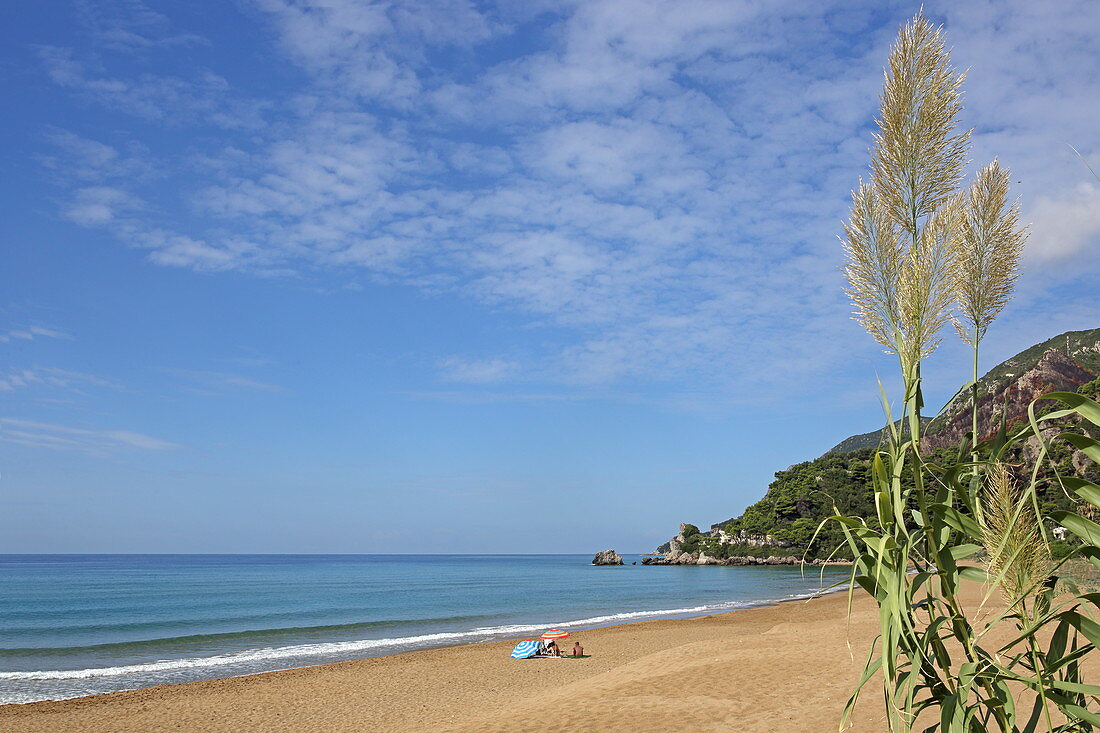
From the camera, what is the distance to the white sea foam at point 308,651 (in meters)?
18.3

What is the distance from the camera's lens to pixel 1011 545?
1996 mm

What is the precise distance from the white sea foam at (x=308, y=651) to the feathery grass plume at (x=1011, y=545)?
642 inches

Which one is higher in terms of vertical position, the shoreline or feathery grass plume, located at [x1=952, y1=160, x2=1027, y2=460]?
feathery grass plume, located at [x1=952, y1=160, x2=1027, y2=460]

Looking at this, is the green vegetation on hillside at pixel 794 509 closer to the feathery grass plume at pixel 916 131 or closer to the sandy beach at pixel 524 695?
the sandy beach at pixel 524 695

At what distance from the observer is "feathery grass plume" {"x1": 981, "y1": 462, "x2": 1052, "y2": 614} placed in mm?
1996

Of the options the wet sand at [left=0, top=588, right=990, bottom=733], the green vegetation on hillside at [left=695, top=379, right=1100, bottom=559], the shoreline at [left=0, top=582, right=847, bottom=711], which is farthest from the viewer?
the green vegetation on hillside at [left=695, top=379, right=1100, bottom=559]

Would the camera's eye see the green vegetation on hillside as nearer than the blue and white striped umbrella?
No

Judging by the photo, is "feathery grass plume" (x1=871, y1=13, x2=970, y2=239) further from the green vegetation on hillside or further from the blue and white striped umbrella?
the green vegetation on hillside

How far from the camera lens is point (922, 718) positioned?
709cm

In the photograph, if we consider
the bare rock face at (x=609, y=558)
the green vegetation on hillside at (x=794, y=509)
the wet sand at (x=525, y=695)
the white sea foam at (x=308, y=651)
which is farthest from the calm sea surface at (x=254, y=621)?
the bare rock face at (x=609, y=558)

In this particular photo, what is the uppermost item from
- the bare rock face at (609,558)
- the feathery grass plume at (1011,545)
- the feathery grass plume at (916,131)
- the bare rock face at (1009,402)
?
the feathery grass plume at (916,131)

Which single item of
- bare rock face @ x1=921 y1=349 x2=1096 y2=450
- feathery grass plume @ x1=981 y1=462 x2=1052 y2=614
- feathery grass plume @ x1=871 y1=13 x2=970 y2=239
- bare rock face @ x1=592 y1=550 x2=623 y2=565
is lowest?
bare rock face @ x1=592 y1=550 x2=623 y2=565

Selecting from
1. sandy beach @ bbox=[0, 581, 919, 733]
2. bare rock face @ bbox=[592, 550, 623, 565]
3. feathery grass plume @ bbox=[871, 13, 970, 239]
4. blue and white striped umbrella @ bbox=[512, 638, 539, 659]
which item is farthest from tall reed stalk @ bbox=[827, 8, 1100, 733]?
bare rock face @ bbox=[592, 550, 623, 565]

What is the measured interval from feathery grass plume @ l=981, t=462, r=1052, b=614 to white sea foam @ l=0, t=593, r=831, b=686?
53.5ft
